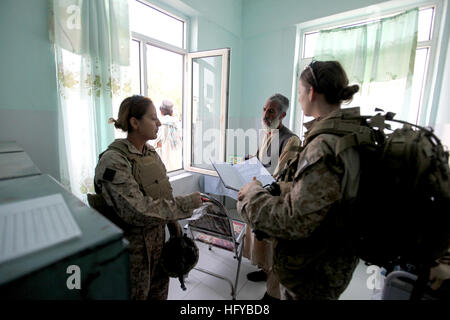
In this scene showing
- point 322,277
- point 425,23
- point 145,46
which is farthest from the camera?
point 425,23

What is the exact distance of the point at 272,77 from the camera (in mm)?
3428

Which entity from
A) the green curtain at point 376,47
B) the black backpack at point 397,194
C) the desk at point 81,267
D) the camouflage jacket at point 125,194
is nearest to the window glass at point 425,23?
the green curtain at point 376,47

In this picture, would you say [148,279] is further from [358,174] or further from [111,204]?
[358,174]

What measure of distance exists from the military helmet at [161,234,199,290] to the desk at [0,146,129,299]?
2.60 feet

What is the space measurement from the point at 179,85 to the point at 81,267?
278cm

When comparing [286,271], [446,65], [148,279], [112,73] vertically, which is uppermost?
[446,65]

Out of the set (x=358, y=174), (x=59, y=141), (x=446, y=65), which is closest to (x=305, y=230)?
(x=358, y=174)

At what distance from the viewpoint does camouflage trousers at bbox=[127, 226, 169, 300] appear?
44.5 inches

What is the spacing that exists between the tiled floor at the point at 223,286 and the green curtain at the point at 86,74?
116 cm

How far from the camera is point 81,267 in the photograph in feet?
1.37

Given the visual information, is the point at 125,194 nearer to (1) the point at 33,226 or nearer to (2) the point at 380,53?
(1) the point at 33,226

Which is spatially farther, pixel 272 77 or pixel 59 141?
pixel 272 77

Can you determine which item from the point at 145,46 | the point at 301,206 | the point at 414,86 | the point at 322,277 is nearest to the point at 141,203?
the point at 301,206
